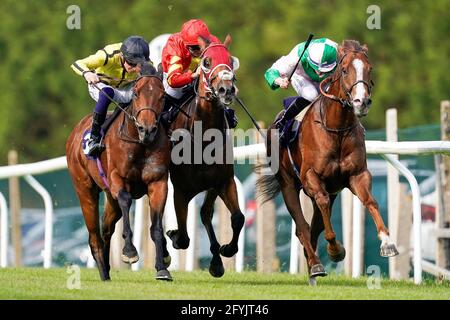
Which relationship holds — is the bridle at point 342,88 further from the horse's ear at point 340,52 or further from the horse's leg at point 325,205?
the horse's leg at point 325,205

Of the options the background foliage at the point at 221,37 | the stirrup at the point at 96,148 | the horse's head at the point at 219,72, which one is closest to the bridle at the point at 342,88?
the horse's head at the point at 219,72

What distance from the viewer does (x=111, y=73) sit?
10.6 m

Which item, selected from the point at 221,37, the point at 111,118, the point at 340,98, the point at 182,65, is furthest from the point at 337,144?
the point at 221,37

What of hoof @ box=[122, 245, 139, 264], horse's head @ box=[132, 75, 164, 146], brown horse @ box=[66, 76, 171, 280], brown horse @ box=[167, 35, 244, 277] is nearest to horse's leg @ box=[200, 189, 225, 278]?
brown horse @ box=[167, 35, 244, 277]

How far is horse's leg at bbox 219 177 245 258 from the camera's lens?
32.7 ft

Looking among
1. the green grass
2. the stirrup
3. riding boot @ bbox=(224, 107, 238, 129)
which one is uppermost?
riding boot @ bbox=(224, 107, 238, 129)

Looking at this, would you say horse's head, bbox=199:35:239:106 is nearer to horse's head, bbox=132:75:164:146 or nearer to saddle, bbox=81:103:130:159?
horse's head, bbox=132:75:164:146

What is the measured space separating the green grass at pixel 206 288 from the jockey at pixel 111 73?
116cm

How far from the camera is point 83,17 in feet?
75.6

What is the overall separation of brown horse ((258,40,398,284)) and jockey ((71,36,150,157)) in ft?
4.42
